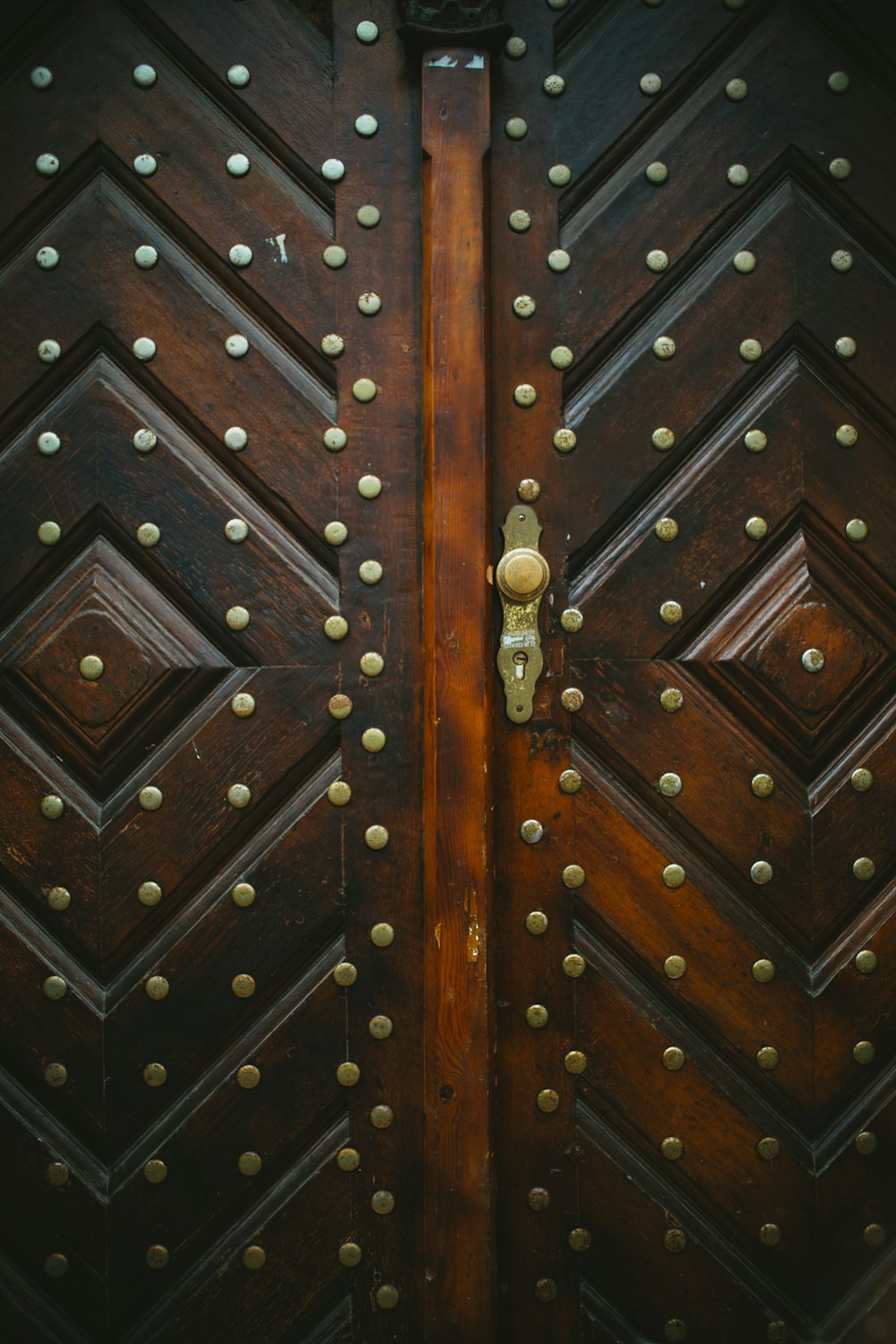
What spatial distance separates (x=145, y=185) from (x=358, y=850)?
101 cm

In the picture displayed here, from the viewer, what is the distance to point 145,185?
1.46 meters

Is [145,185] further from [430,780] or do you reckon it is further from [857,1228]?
[857,1228]

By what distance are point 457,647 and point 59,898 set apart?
67cm

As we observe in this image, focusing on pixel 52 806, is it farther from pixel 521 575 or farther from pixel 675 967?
pixel 675 967

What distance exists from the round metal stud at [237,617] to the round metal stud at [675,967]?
78 centimetres

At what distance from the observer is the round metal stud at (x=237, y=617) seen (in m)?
1.44

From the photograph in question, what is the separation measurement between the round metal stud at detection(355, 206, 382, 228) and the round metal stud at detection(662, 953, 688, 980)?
3.75 ft

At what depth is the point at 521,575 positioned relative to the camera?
1.42 m

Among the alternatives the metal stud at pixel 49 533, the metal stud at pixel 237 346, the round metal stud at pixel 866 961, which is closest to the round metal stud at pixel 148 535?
the metal stud at pixel 49 533

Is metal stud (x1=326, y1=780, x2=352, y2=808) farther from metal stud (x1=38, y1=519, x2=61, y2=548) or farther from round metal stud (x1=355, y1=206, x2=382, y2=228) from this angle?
round metal stud (x1=355, y1=206, x2=382, y2=228)

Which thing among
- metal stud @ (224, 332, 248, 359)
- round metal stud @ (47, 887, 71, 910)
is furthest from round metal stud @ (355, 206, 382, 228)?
round metal stud @ (47, 887, 71, 910)

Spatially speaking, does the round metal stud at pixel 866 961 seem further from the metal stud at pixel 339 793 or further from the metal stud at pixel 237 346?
the metal stud at pixel 237 346

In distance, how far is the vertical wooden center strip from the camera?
1.38 m

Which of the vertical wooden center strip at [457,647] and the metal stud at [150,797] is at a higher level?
the vertical wooden center strip at [457,647]
